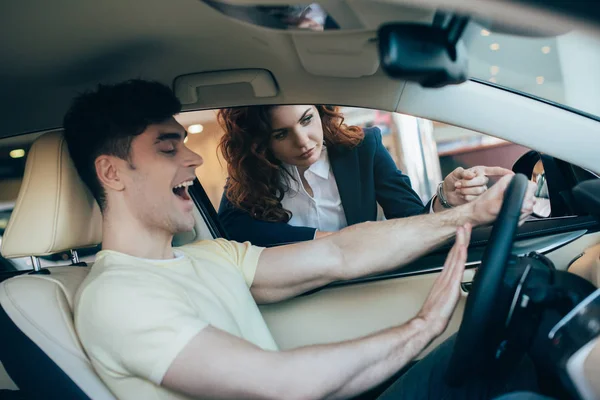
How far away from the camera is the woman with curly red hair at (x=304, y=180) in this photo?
2447mm

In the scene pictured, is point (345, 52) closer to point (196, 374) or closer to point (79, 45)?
point (79, 45)

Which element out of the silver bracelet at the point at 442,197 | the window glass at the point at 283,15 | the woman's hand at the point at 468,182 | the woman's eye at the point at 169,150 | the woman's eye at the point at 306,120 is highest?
the window glass at the point at 283,15

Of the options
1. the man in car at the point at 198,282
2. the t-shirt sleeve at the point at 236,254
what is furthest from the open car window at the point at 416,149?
the t-shirt sleeve at the point at 236,254

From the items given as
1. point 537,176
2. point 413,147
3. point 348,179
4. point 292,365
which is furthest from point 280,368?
point 413,147

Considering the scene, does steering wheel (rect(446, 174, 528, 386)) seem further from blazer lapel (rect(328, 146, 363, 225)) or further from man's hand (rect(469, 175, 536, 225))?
blazer lapel (rect(328, 146, 363, 225))

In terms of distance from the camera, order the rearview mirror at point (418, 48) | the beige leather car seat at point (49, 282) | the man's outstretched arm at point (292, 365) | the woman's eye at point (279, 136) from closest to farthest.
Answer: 1. the rearview mirror at point (418, 48)
2. the man's outstretched arm at point (292, 365)
3. the beige leather car seat at point (49, 282)
4. the woman's eye at point (279, 136)

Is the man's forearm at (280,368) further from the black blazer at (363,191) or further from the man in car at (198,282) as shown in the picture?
the black blazer at (363,191)

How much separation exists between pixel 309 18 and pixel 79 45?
0.64 m

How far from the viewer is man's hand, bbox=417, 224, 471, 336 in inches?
59.2

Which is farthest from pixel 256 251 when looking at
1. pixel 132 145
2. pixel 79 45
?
pixel 79 45

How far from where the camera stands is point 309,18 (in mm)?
1426

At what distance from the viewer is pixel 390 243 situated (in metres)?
1.89

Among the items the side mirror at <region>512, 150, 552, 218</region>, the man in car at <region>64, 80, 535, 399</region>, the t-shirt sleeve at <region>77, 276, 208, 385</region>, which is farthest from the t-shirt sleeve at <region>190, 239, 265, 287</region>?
the side mirror at <region>512, 150, 552, 218</region>

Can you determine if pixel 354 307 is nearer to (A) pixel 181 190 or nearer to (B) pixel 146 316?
(A) pixel 181 190
